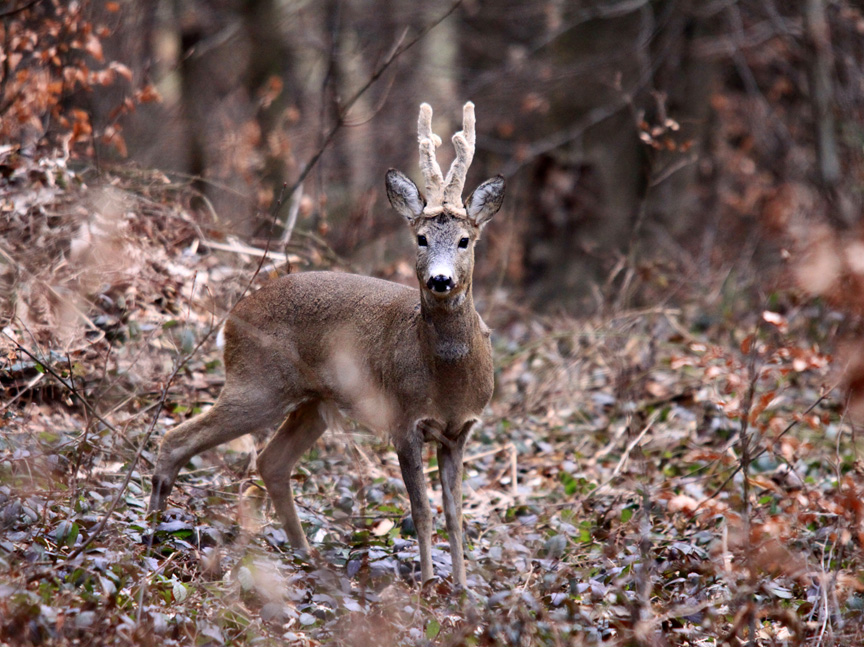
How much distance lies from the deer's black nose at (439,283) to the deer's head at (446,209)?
0.05 m

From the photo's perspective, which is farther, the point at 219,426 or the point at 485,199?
the point at 219,426

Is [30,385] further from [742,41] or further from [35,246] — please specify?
[742,41]

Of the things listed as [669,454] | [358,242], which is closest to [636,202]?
[358,242]

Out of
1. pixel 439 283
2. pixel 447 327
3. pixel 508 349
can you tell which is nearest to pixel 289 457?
pixel 447 327

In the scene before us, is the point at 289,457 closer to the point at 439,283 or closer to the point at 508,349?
the point at 439,283

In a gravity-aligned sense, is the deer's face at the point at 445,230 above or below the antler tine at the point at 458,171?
below

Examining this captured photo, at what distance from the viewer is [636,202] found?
1182 cm

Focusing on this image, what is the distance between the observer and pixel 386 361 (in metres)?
5.50

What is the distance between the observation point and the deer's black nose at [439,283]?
4.88 meters

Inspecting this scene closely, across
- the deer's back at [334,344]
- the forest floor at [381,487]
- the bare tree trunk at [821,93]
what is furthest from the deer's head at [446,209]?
the bare tree trunk at [821,93]

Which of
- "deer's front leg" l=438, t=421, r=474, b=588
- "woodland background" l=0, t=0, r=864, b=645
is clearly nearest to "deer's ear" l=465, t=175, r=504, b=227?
"woodland background" l=0, t=0, r=864, b=645

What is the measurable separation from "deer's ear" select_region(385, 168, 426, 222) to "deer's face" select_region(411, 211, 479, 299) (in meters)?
0.13

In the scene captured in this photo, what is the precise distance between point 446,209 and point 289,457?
6.05 ft

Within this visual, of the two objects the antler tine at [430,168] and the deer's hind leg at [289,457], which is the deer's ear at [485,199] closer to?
the antler tine at [430,168]
